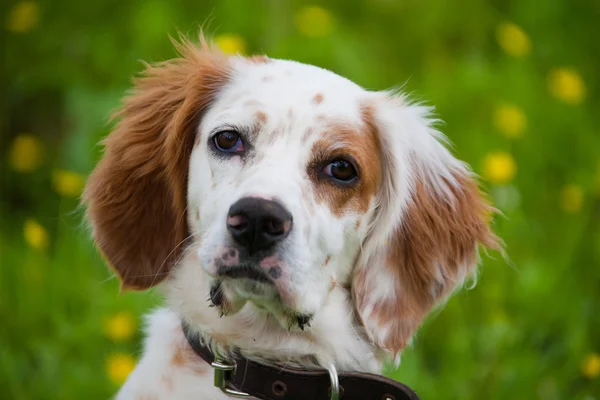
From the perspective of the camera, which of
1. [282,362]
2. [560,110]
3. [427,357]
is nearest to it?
[282,362]

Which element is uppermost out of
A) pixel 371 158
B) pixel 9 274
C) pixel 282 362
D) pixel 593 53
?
pixel 593 53

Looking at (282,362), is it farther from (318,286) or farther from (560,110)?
(560,110)

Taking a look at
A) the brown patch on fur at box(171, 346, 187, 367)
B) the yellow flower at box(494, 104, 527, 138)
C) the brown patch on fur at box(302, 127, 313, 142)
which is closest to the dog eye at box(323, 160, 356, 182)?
the brown patch on fur at box(302, 127, 313, 142)

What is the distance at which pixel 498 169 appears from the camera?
4883mm

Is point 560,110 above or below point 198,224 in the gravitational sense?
above

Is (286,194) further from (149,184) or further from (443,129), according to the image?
(443,129)

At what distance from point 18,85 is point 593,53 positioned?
12.2 feet

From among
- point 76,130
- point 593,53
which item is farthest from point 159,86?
point 593,53

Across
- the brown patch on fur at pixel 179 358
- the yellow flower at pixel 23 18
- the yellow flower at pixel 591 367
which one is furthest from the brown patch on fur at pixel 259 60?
the yellow flower at pixel 23 18

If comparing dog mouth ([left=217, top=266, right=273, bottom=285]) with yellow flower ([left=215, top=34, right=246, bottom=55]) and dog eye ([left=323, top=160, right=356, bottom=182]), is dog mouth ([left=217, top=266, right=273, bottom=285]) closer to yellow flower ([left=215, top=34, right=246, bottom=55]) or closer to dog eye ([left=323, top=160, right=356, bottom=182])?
dog eye ([left=323, top=160, right=356, bottom=182])

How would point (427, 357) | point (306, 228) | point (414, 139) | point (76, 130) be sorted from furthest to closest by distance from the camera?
point (76, 130)
point (427, 357)
point (414, 139)
point (306, 228)

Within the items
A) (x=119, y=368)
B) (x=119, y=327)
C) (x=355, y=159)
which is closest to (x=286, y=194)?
(x=355, y=159)

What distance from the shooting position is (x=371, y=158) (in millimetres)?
3223

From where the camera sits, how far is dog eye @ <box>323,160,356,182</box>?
3.05m
